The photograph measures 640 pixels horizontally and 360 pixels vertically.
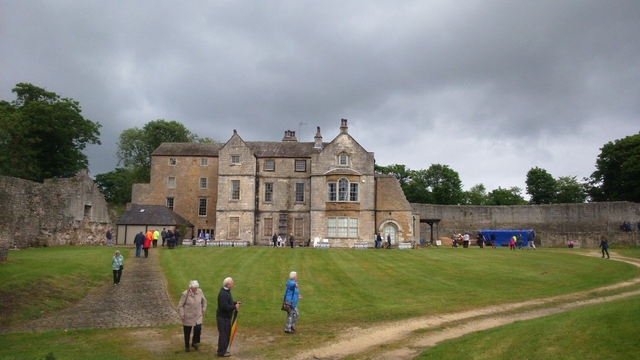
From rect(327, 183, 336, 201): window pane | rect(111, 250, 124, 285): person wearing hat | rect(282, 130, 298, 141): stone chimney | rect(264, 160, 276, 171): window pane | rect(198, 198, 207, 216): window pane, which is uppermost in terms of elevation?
rect(282, 130, 298, 141): stone chimney

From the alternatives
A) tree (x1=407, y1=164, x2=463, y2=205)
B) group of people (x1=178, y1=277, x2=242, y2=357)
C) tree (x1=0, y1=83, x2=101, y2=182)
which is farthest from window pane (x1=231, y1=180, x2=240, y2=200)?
tree (x1=407, y1=164, x2=463, y2=205)

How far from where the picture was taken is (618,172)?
66.1m

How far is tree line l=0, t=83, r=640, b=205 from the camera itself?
5159cm

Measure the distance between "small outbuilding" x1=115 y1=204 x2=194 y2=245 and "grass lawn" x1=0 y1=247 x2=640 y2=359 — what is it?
1152 centimetres

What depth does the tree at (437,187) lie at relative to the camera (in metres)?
87.0

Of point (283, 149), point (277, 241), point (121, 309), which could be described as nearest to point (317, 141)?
point (283, 149)

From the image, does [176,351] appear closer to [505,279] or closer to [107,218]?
[505,279]

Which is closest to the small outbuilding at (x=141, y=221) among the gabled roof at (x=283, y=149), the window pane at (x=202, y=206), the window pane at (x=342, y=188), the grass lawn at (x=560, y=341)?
the window pane at (x=202, y=206)

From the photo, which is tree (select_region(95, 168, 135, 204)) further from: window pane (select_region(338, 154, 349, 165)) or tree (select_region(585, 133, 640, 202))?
tree (select_region(585, 133, 640, 202))

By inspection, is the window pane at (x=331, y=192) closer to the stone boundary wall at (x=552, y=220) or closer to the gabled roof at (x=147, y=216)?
the gabled roof at (x=147, y=216)

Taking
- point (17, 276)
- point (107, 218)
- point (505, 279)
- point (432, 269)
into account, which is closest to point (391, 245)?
point (432, 269)

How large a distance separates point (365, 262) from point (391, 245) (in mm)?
15613

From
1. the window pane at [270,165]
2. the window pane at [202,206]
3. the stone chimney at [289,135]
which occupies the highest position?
the stone chimney at [289,135]

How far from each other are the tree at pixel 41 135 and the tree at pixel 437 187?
51748 mm
